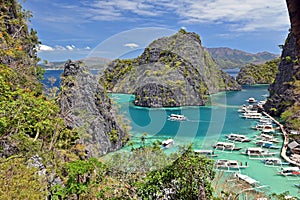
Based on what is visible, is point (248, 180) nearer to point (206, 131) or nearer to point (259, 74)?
point (206, 131)

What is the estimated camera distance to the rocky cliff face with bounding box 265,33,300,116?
894 inches

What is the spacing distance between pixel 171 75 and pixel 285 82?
16208 millimetres

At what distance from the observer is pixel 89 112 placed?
13.5 metres

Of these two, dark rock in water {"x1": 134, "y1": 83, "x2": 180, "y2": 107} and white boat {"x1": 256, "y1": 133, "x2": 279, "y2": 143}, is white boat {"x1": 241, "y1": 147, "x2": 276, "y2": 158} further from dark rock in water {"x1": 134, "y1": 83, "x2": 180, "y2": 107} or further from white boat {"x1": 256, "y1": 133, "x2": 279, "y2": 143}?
dark rock in water {"x1": 134, "y1": 83, "x2": 180, "y2": 107}

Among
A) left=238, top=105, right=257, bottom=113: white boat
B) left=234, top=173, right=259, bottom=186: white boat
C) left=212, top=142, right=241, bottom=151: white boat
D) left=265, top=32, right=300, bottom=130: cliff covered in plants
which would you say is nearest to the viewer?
left=234, top=173, right=259, bottom=186: white boat

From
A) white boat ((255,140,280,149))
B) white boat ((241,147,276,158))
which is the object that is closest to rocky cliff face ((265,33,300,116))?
white boat ((255,140,280,149))

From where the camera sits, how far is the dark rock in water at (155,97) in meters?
31.4

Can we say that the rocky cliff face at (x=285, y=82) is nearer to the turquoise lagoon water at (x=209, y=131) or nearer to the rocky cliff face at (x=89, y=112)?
the turquoise lagoon water at (x=209, y=131)

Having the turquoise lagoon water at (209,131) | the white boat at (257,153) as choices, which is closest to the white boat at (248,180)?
the turquoise lagoon water at (209,131)

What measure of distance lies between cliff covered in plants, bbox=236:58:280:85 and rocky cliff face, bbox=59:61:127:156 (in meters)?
50.7

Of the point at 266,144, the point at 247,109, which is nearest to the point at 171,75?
the point at 247,109

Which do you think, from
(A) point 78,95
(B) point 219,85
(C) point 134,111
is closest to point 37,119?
(A) point 78,95

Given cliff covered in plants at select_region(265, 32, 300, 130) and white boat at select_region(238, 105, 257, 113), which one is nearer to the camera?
cliff covered in plants at select_region(265, 32, 300, 130)

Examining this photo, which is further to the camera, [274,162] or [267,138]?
[267,138]
